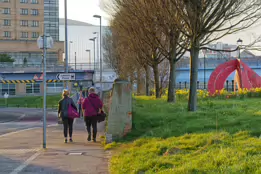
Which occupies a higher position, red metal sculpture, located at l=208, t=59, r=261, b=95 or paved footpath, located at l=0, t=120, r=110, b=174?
red metal sculpture, located at l=208, t=59, r=261, b=95

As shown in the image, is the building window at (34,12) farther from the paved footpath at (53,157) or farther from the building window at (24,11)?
the paved footpath at (53,157)

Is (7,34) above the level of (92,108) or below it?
above

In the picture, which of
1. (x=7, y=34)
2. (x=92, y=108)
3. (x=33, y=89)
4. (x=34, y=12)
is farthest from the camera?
(x=34, y=12)

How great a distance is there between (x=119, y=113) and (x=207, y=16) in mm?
5340

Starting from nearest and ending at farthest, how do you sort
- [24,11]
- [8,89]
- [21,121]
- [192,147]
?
1. [192,147]
2. [21,121]
3. [8,89]
4. [24,11]

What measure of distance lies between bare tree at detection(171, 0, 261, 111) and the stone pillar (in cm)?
383

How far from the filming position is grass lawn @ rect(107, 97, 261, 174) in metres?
6.57

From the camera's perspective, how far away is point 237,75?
3322cm

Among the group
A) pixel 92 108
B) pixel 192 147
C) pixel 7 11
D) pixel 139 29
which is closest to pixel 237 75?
pixel 139 29

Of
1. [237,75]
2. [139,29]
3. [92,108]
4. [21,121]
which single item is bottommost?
[21,121]

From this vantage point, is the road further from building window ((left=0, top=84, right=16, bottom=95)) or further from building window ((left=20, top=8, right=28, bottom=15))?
building window ((left=20, top=8, right=28, bottom=15))

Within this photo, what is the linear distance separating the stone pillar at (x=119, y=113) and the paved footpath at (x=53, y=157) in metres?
0.57

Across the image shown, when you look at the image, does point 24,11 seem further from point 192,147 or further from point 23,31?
point 192,147

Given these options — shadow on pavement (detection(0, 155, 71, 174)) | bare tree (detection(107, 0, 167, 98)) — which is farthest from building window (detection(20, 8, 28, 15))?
shadow on pavement (detection(0, 155, 71, 174))
